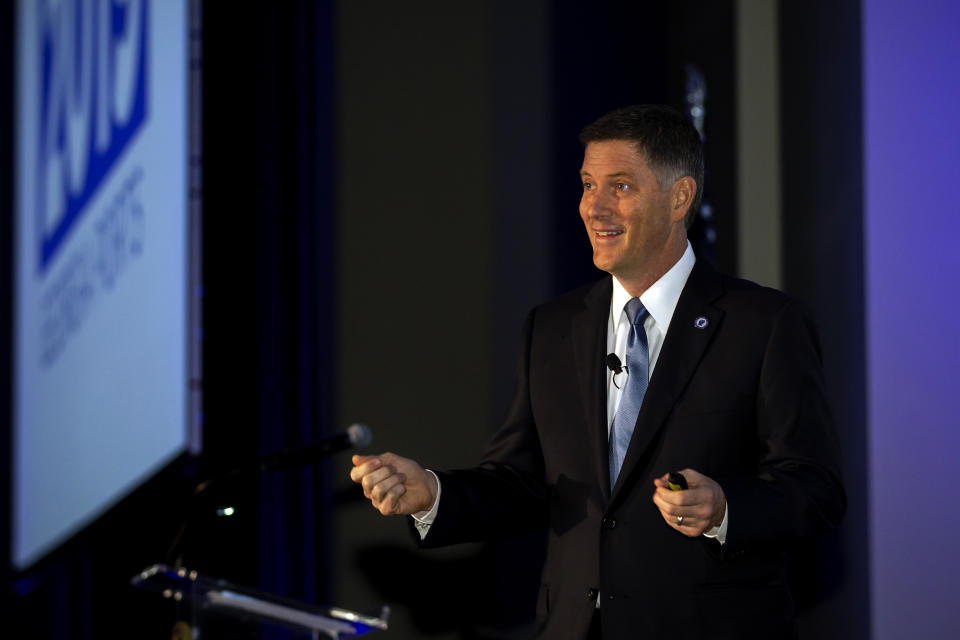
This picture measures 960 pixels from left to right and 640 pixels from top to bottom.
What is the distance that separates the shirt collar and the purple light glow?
2.91 ft

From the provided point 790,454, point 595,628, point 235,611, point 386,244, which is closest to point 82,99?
point 386,244

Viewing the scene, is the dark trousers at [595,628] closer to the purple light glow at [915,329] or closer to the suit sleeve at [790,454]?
the suit sleeve at [790,454]

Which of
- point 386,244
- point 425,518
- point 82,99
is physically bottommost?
point 425,518

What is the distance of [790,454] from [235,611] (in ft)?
3.32

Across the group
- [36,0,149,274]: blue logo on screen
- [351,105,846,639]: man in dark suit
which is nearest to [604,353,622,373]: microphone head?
[351,105,846,639]: man in dark suit

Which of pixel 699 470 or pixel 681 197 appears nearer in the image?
pixel 699 470

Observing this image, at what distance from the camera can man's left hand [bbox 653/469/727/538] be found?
151cm

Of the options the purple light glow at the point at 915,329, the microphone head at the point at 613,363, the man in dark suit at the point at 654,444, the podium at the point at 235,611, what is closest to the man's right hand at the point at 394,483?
the man in dark suit at the point at 654,444

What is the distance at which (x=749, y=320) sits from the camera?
5.97ft

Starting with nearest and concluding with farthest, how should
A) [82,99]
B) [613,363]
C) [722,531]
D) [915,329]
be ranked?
1. [722,531]
2. [613,363]
3. [915,329]
4. [82,99]

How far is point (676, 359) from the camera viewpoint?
181cm

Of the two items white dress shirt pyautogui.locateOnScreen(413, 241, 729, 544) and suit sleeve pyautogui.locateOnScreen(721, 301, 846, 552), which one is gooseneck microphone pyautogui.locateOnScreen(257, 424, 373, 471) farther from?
suit sleeve pyautogui.locateOnScreen(721, 301, 846, 552)

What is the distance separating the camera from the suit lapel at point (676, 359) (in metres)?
1.77

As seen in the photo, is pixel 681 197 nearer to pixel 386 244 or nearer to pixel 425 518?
pixel 425 518
